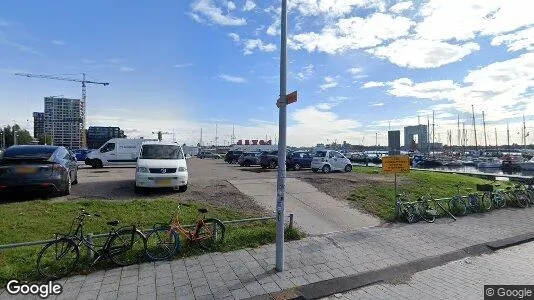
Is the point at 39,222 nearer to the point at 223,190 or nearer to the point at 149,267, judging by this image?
the point at 149,267

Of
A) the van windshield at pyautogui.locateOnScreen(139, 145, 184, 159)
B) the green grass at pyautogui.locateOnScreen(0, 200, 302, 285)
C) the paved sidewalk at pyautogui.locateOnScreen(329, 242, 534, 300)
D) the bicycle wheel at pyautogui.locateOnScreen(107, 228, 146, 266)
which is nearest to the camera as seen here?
the paved sidewalk at pyautogui.locateOnScreen(329, 242, 534, 300)

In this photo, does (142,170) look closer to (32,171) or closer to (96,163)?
(32,171)

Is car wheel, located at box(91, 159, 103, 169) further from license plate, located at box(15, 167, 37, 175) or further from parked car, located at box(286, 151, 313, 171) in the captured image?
license plate, located at box(15, 167, 37, 175)

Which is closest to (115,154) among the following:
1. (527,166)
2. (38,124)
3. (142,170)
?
(142,170)

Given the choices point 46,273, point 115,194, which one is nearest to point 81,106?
point 115,194

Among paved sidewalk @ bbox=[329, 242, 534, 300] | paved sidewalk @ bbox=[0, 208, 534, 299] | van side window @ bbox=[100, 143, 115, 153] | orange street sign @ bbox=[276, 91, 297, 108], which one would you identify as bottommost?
paved sidewalk @ bbox=[329, 242, 534, 300]

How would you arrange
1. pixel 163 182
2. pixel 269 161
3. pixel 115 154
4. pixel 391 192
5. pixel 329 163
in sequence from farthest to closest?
pixel 269 161 → pixel 115 154 → pixel 329 163 → pixel 391 192 → pixel 163 182

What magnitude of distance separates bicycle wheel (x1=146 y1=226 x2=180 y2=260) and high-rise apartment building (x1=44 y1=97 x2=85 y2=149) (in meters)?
87.1

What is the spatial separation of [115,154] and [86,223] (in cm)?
1764

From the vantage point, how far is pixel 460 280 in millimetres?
5320

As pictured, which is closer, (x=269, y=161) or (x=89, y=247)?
(x=89, y=247)

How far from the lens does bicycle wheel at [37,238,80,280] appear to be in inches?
190

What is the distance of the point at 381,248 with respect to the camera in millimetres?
6691

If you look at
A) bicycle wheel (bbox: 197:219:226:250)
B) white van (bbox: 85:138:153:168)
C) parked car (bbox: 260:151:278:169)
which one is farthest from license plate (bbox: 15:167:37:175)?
parked car (bbox: 260:151:278:169)
